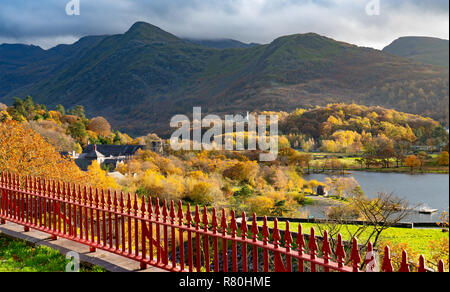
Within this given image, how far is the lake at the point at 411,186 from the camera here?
50.0 meters

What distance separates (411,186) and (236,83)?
111m

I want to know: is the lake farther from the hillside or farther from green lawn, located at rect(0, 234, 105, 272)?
green lawn, located at rect(0, 234, 105, 272)

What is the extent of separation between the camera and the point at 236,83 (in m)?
165

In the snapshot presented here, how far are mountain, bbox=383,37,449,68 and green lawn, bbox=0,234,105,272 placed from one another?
150522 millimetres

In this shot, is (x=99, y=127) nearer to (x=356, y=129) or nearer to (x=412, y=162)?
(x=356, y=129)

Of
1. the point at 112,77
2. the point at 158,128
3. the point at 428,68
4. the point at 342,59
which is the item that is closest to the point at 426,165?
the point at 428,68

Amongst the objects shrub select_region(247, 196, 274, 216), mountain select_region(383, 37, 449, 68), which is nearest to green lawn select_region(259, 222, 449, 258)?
shrub select_region(247, 196, 274, 216)

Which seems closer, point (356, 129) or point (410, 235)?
point (410, 235)

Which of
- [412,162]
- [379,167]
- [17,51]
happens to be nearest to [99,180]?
[412,162]

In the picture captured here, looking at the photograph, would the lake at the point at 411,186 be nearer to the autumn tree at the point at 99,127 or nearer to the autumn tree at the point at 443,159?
the autumn tree at the point at 443,159

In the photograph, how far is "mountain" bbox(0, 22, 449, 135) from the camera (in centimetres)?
12462

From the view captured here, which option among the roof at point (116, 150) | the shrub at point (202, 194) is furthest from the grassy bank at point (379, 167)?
Answer: the shrub at point (202, 194)
